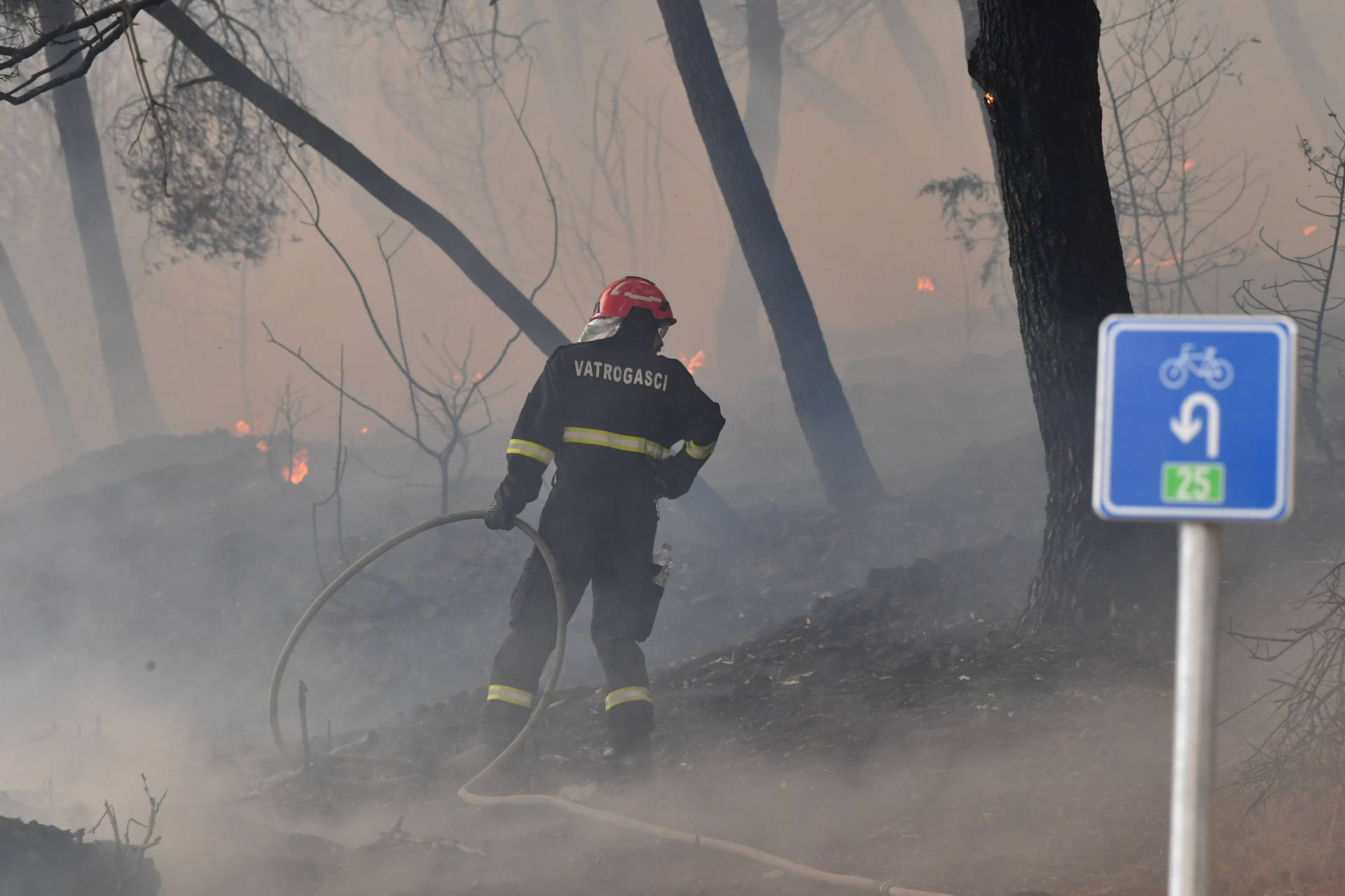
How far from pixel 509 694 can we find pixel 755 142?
48.2 feet

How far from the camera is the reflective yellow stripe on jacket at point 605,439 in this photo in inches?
200

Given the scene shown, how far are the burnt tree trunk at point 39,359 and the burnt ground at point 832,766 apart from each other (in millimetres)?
12300

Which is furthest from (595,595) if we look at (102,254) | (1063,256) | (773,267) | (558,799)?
(102,254)

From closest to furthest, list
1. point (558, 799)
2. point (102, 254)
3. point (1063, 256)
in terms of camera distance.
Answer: point (558, 799)
point (1063, 256)
point (102, 254)

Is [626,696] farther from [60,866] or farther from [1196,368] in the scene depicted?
[1196,368]

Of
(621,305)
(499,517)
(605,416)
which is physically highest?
(621,305)

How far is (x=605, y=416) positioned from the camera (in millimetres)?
5078

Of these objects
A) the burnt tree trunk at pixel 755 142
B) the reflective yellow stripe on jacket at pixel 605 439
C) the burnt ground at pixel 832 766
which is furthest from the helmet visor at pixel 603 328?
the burnt tree trunk at pixel 755 142

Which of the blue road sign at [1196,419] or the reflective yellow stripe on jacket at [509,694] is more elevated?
the blue road sign at [1196,419]

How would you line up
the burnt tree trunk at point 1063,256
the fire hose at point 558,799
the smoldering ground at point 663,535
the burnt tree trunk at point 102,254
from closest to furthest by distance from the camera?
the fire hose at point 558,799, the smoldering ground at point 663,535, the burnt tree trunk at point 1063,256, the burnt tree trunk at point 102,254

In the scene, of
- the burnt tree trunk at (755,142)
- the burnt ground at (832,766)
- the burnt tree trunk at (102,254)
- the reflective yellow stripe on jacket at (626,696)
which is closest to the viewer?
the burnt ground at (832,766)

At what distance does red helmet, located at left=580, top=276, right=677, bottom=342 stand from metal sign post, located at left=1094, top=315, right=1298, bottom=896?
3.54 metres

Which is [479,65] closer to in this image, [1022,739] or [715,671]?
[715,671]

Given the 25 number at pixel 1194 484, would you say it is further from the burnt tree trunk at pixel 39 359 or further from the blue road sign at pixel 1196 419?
the burnt tree trunk at pixel 39 359
